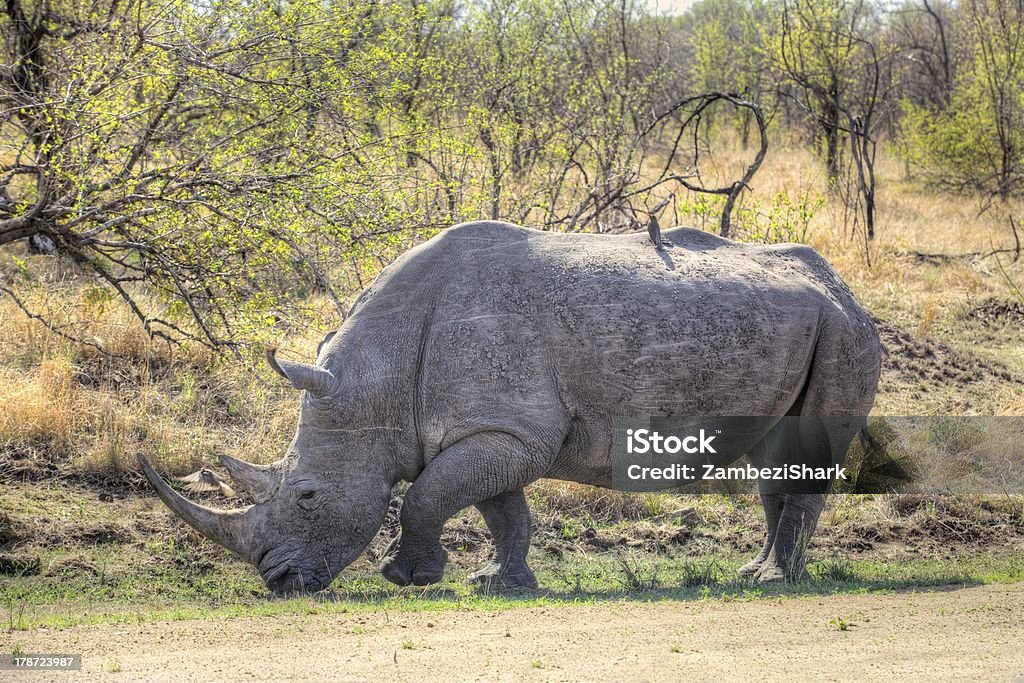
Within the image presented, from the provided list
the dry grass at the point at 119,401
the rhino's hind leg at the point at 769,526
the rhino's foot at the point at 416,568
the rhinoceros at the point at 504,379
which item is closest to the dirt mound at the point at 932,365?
the rhino's hind leg at the point at 769,526

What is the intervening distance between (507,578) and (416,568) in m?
0.67

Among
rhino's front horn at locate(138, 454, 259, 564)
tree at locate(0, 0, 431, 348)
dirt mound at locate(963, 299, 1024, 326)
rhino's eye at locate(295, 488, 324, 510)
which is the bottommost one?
rhino's front horn at locate(138, 454, 259, 564)

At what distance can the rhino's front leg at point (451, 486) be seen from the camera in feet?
23.3

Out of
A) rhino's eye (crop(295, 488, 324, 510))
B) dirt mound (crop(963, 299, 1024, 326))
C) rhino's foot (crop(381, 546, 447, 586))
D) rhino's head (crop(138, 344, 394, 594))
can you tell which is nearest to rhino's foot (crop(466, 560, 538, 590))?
rhino's foot (crop(381, 546, 447, 586))

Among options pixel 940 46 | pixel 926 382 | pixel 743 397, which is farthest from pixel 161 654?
pixel 940 46

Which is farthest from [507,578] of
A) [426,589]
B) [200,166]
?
[200,166]

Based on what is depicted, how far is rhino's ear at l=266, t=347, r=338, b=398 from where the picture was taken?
6.77 metres

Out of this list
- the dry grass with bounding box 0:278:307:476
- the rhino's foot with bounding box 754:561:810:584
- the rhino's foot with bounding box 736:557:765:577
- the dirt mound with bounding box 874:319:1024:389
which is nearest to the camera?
the rhino's foot with bounding box 754:561:810:584

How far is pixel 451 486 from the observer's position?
7094 mm

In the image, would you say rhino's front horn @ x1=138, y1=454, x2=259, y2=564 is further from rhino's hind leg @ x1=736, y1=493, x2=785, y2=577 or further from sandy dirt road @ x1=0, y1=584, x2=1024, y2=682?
rhino's hind leg @ x1=736, y1=493, x2=785, y2=577

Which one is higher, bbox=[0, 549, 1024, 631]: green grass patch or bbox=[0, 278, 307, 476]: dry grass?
bbox=[0, 278, 307, 476]: dry grass

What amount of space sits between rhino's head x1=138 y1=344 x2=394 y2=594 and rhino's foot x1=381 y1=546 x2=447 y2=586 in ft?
0.72

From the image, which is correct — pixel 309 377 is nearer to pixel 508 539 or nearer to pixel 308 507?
pixel 308 507

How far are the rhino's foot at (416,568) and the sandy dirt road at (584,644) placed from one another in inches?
28.0
